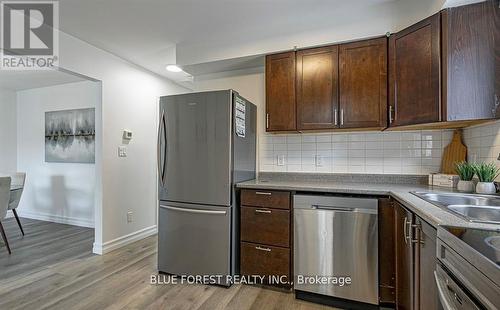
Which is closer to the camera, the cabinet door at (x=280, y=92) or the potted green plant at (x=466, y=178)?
the potted green plant at (x=466, y=178)

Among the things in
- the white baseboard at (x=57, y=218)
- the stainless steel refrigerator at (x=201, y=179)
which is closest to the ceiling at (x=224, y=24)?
the stainless steel refrigerator at (x=201, y=179)

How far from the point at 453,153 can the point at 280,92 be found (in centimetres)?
156

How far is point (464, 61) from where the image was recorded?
1677 mm

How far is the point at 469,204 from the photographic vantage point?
5.11 ft

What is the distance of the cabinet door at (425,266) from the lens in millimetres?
1109

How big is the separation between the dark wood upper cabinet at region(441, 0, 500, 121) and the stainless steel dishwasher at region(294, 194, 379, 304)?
0.86 meters

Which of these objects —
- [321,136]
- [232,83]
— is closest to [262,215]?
[321,136]

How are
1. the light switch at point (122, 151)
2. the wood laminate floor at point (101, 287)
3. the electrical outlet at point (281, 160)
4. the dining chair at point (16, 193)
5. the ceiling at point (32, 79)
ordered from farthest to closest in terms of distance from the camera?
the ceiling at point (32, 79) → the dining chair at point (16, 193) → the light switch at point (122, 151) → the electrical outlet at point (281, 160) → the wood laminate floor at point (101, 287)

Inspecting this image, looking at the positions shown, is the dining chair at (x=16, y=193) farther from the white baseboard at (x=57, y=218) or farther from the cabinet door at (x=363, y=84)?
the cabinet door at (x=363, y=84)

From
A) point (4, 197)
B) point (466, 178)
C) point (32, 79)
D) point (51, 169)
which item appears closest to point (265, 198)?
point (466, 178)

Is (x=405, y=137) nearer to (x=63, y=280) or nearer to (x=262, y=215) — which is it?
(x=262, y=215)

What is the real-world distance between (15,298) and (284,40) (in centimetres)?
312

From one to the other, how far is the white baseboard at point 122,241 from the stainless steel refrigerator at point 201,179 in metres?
0.93

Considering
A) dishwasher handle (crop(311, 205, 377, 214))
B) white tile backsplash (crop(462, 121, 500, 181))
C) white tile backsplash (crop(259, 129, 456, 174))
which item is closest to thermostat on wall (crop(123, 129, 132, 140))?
white tile backsplash (crop(259, 129, 456, 174))
